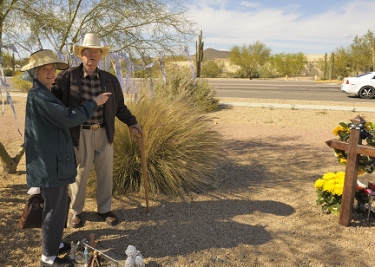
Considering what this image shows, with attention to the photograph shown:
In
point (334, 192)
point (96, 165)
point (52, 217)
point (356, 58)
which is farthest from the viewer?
point (356, 58)

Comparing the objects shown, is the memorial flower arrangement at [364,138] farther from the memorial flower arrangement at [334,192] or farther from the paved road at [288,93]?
the paved road at [288,93]

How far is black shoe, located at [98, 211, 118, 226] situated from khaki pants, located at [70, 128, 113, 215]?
41 mm

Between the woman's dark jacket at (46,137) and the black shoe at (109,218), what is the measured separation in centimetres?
113

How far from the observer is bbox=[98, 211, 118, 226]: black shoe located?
414 centimetres

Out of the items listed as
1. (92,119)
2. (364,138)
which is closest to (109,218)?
(92,119)

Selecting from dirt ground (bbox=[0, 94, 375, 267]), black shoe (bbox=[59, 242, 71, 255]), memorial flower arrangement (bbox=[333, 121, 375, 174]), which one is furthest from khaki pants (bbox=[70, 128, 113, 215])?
memorial flower arrangement (bbox=[333, 121, 375, 174])

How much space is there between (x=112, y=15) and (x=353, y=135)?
3711 millimetres

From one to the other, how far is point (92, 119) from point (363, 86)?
17.6m

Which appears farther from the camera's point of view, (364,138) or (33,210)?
(364,138)

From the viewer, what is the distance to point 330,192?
4.46 m

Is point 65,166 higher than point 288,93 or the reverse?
higher

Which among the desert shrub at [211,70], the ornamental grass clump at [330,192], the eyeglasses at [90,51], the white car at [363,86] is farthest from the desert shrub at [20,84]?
the desert shrub at [211,70]

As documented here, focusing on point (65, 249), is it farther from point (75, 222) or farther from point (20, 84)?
point (20, 84)

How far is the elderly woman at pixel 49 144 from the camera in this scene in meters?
3.05
